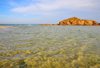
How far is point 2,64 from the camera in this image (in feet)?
10.0

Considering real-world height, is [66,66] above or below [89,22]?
below

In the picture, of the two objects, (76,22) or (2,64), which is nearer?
(2,64)

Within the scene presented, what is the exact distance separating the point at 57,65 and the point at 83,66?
1.07 meters

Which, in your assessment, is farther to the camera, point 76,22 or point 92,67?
point 76,22

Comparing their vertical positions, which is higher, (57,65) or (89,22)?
(89,22)

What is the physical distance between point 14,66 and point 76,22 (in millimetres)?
107206

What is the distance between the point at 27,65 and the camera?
2.98 meters

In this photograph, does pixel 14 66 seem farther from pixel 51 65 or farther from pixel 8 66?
pixel 51 65

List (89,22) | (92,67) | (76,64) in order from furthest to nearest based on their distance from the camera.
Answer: (89,22), (76,64), (92,67)

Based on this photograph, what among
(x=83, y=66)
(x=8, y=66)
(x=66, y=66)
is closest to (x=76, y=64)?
(x=83, y=66)

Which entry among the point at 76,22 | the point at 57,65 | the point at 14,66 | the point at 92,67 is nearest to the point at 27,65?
the point at 14,66

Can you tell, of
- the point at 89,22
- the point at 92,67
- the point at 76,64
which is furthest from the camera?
the point at 89,22

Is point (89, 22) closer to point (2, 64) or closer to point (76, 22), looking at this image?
point (76, 22)

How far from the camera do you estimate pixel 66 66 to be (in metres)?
2.91
